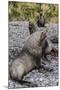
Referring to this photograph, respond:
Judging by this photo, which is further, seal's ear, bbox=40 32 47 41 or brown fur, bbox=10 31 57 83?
seal's ear, bbox=40 32 47 41

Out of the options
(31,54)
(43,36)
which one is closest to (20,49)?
(31,54)

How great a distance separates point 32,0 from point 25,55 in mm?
637

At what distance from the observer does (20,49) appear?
2.44m

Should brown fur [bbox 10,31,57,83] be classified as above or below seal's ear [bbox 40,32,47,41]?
below

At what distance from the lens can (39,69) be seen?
8.17ft

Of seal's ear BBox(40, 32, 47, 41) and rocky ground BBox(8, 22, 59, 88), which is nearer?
rocky ground BBox(8, 22, 59, 88)

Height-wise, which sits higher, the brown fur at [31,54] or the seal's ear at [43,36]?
the seal's ear at [43,36]

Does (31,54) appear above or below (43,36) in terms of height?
below

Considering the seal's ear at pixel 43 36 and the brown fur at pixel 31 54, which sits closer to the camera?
the brown fur at pixel 31 54

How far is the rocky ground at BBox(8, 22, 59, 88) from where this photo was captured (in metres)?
2.41

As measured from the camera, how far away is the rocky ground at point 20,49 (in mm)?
2410

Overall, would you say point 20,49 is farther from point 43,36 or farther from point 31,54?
point 43,36

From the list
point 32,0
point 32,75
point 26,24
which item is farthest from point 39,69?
point 32,0

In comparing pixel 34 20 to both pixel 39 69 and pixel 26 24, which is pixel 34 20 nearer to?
pixel 26 24
